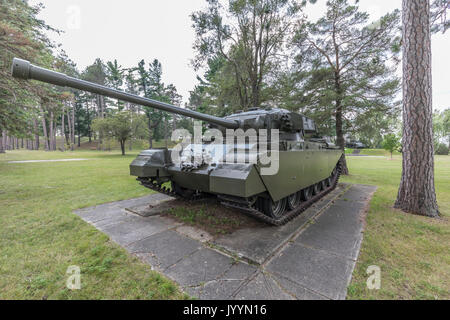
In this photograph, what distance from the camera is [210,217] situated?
416 centimetres

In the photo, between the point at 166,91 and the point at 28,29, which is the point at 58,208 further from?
the point at 166,91

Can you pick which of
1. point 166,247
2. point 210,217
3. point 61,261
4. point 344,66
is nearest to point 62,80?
point 61,261

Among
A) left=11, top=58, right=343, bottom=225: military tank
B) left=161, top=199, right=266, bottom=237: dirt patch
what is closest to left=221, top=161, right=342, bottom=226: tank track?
left=11, top=58, right=343, bottom=225: military tank

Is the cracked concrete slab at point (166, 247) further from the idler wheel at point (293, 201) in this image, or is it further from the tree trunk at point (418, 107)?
the tree trunk at point (418, 107)

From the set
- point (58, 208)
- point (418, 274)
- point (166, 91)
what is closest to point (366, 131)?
point (418, 274)

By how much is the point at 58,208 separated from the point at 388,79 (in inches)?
487

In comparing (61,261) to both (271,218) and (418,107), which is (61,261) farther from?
(418,107)

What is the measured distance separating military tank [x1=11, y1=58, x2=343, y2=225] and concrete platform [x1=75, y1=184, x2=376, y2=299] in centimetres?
46

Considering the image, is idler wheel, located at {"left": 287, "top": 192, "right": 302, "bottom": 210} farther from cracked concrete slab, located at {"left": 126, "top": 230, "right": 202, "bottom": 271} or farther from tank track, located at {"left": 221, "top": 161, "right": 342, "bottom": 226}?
cracked concrete slab, located at {"left": 126, "top": 230, "right": 202, "bottom": 271}

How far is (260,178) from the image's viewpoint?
287 centimetres

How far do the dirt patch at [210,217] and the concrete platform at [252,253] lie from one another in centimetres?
19

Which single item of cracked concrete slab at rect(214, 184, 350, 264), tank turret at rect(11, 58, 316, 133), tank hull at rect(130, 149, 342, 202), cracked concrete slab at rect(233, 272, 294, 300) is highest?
tank turret at rect(11, 58, 316, 133)

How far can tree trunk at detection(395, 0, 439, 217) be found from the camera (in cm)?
424

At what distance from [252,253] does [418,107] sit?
188 inches
